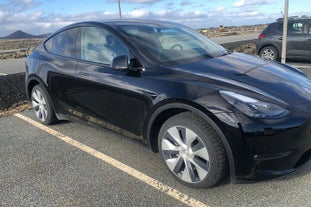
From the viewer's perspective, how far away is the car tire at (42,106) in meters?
5.34

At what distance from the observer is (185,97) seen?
3.38 meters

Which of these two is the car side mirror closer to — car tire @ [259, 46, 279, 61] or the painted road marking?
the painted road marking

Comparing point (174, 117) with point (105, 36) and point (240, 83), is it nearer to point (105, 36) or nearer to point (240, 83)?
point (240, 83)

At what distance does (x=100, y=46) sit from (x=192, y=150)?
1809 mm

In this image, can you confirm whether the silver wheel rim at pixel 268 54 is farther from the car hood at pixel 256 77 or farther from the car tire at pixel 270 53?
the car hood at pixel 256 77

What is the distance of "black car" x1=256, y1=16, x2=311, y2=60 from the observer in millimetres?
11273

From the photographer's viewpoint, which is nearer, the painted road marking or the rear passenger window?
the painted road marking

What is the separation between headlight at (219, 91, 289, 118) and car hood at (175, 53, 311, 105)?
4.5 inches

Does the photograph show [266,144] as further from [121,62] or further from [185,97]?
[121,62]

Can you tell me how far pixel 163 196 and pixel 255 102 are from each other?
1.20 metres

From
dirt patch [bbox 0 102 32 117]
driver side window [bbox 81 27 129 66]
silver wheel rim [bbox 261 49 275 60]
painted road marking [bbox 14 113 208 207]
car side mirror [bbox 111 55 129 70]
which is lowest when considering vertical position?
painted road marking [bbox 14 113 208 207]

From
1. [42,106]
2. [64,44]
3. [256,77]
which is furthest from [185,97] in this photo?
[42,106]

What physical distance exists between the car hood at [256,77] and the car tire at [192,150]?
0.44m

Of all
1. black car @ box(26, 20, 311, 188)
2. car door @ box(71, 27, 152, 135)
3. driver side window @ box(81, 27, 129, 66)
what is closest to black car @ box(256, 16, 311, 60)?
black car @ box(26, 20, 311, 188)
